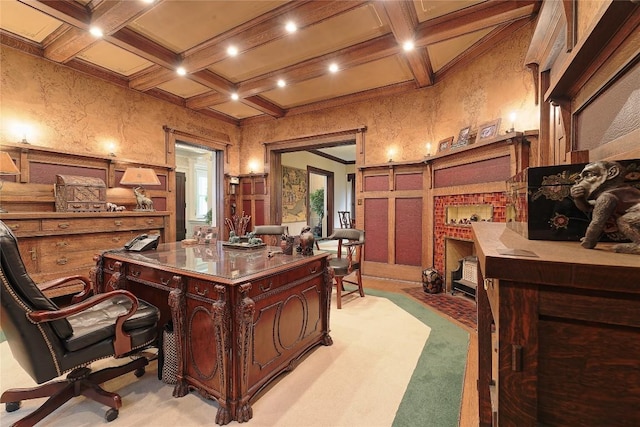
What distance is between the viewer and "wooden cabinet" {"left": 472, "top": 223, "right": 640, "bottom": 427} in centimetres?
51

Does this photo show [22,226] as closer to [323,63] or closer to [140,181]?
[140,181]

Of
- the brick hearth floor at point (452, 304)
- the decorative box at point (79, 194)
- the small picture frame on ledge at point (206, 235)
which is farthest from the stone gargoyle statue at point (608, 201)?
the decorative box at point (79, 194)

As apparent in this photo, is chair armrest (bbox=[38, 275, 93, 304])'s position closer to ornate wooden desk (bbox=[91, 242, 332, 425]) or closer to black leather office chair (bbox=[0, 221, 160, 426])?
black leather office chair (bbox=[0, 221, 160, 426])

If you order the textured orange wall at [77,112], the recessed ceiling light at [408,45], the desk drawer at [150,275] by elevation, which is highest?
the recessed ceiling light at [408,45]

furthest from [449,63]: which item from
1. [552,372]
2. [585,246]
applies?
[552,372]

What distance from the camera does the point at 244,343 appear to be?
1.63m

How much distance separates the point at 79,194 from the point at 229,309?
10.9 feet

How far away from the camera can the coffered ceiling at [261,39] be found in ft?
9.01

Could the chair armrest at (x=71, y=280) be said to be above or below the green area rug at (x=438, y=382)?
above

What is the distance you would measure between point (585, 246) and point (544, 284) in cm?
28

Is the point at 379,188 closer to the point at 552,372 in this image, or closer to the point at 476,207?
the point at 476,207

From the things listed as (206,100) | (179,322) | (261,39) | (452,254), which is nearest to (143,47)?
(261,39)

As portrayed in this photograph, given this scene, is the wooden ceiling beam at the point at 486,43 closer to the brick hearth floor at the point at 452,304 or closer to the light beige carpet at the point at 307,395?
the brick hearth floor at the point at 452,304

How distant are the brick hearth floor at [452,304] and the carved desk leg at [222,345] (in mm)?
2401
